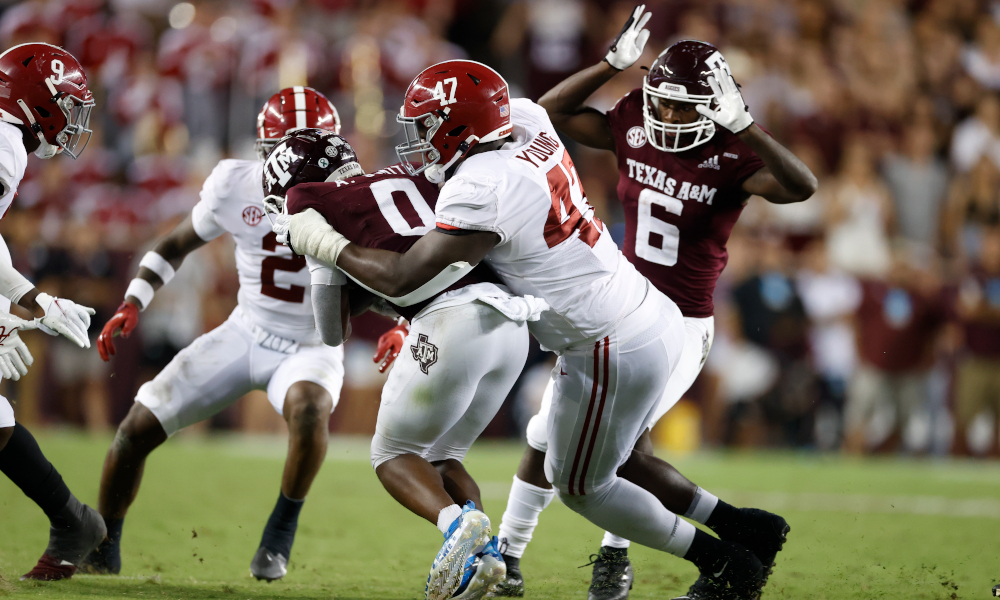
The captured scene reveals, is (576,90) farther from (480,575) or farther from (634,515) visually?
(480,575)

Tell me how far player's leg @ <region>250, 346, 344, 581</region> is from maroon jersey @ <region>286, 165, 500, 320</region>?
1.04m

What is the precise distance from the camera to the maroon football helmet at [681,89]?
14.9 ft

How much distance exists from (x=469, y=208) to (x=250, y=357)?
1.86 metres

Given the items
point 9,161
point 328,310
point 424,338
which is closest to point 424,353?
point 424,338

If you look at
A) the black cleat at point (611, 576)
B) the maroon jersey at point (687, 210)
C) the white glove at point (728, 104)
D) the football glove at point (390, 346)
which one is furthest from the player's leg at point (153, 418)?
the white glove at point (728, 104)

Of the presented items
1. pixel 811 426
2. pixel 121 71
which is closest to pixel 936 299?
pixel 811 426

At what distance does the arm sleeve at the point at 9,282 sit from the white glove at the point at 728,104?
9.28ft

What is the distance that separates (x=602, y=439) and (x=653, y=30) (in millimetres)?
9391

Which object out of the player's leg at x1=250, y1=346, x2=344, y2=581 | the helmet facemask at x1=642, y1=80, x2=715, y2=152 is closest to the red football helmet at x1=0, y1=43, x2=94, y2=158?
the player's leg at x1=250, y1=346, x2=344, y2=581

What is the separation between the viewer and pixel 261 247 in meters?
5.07

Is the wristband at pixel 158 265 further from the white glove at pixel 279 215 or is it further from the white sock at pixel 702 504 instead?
the white sock at pixel 702 504

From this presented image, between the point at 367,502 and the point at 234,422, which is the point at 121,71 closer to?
the point at 234,422

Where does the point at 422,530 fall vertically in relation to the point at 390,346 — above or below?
below

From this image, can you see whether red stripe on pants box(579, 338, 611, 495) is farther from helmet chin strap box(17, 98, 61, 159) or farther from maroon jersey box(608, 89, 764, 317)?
helmet chin strap box(17, 98, 61, 159)
